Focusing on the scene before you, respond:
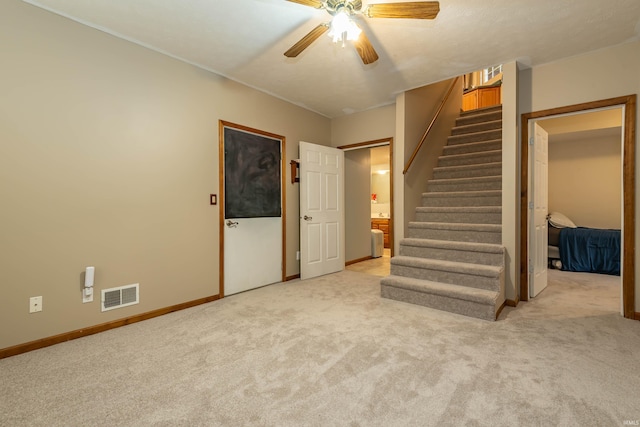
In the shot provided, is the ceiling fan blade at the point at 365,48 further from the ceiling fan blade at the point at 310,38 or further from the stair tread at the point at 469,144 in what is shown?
the stair tread at the point at 469,144

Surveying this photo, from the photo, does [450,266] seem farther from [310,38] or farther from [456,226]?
[310,38]

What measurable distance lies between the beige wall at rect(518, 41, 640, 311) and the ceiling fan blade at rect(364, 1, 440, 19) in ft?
6.76

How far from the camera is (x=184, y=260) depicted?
3.10 metres

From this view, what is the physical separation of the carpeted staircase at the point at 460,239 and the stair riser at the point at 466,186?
0.01m

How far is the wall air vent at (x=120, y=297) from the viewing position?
256 cm

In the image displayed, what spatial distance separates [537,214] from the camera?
11.4 ft

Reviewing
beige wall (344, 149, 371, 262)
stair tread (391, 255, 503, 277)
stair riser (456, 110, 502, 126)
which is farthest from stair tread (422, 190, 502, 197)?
stair riser (456, 110, 502, 126)

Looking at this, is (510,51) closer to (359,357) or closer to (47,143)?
(359,357)

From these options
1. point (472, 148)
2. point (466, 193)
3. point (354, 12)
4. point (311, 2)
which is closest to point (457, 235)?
point (466, 193)

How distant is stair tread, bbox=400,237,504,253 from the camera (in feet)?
10.3

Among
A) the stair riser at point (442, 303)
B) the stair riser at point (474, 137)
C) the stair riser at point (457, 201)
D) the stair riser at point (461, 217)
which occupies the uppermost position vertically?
the stair riser at point (474, 137)

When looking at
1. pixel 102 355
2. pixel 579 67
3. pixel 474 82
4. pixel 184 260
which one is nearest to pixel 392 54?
pixel 579 67

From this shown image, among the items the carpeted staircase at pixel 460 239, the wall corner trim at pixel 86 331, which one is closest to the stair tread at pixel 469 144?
the carpeted staircase at pixel 460 239

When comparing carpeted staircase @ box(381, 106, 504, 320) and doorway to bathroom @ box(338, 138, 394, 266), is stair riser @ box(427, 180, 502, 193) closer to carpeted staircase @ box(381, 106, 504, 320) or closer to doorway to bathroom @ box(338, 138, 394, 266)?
carpeted staircase @ box(381, 106, 504, 320)
